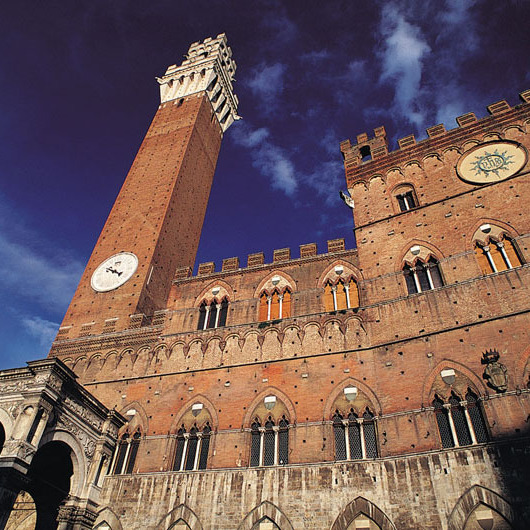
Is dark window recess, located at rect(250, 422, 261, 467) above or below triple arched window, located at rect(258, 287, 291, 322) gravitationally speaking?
below

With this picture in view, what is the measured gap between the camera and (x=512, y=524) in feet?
32.3

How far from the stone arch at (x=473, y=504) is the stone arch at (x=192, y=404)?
687 cm

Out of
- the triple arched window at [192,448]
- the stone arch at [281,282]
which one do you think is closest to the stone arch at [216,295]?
the stone arch at [281,282]

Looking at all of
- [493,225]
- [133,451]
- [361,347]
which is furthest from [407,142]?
[133,451]

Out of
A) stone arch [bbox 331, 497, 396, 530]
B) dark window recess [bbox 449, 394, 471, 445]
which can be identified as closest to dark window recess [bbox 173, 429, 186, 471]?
stone arch [bbox 331, 497, 396, 530]

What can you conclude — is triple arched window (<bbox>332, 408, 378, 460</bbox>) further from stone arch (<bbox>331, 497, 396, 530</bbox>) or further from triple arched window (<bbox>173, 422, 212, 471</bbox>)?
triple arched window (<bbox>173, 422, 212, 471</bbox>)

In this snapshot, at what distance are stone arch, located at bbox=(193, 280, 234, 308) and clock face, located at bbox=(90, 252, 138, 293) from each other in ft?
13.3

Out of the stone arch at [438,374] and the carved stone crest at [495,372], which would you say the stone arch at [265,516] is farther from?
the carved stone crest at [495,372]

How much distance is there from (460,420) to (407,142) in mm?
11974

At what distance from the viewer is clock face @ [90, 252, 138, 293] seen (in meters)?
20.4

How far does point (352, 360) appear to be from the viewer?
14.0 meters

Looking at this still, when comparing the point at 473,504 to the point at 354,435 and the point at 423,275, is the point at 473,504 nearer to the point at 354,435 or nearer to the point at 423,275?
the point at 354,435

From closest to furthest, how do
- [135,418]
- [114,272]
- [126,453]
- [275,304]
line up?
[126,453], [135,418], [275,304], [114,272]

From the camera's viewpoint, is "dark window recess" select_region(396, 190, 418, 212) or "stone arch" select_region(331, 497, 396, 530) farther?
"dark window recess" select_region(396, 190, 418, 212)
